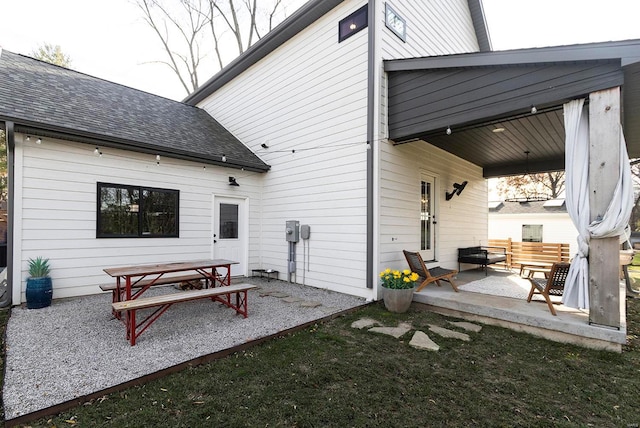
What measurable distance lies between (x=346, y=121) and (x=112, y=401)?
511 centimetres

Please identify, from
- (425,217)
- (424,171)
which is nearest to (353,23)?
(424,171)

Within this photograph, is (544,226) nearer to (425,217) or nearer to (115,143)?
(425,217)

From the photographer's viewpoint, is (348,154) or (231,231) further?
(231,231)

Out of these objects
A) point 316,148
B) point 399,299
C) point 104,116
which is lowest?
point 399,299

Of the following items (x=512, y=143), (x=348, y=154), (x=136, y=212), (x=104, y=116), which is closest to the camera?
(x=348, y=154)

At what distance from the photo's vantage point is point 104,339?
3473 mm

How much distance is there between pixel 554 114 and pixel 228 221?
6579mm

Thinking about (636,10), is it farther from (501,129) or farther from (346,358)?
(346,358)

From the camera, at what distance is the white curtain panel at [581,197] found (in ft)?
11.0

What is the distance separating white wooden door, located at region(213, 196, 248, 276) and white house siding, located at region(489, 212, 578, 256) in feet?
41.4

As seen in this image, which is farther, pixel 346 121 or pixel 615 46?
pixel 346 121

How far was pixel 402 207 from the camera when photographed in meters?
5.95

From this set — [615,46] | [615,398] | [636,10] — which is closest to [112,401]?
[615,398]

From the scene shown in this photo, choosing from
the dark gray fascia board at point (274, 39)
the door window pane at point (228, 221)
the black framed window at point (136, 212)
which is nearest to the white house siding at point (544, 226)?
the dark gray fascia board at point (274, 39)
